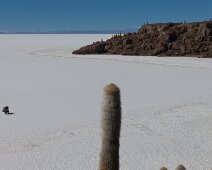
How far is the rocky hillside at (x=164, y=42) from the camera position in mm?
43750

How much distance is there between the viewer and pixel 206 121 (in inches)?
567

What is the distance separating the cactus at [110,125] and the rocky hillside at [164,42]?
122 ft

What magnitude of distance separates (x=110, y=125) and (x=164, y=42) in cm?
4150

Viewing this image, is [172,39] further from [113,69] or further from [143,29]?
[113,69]

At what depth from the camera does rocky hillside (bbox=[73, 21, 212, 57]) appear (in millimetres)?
43750

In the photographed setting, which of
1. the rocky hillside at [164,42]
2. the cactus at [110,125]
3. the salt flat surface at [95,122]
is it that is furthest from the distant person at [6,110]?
the rocky hillside at [164,42]

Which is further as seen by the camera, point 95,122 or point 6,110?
point 6,110

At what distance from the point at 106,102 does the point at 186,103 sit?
13.0 metres

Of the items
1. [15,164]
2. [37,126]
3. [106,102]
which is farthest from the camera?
[37,126]

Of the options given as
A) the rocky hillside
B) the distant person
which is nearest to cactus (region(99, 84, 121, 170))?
the distant person

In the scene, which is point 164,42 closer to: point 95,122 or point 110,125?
point 95,122

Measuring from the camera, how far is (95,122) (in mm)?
14656

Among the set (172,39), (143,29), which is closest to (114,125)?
(172,39)

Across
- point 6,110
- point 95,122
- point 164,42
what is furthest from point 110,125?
point 164,42
